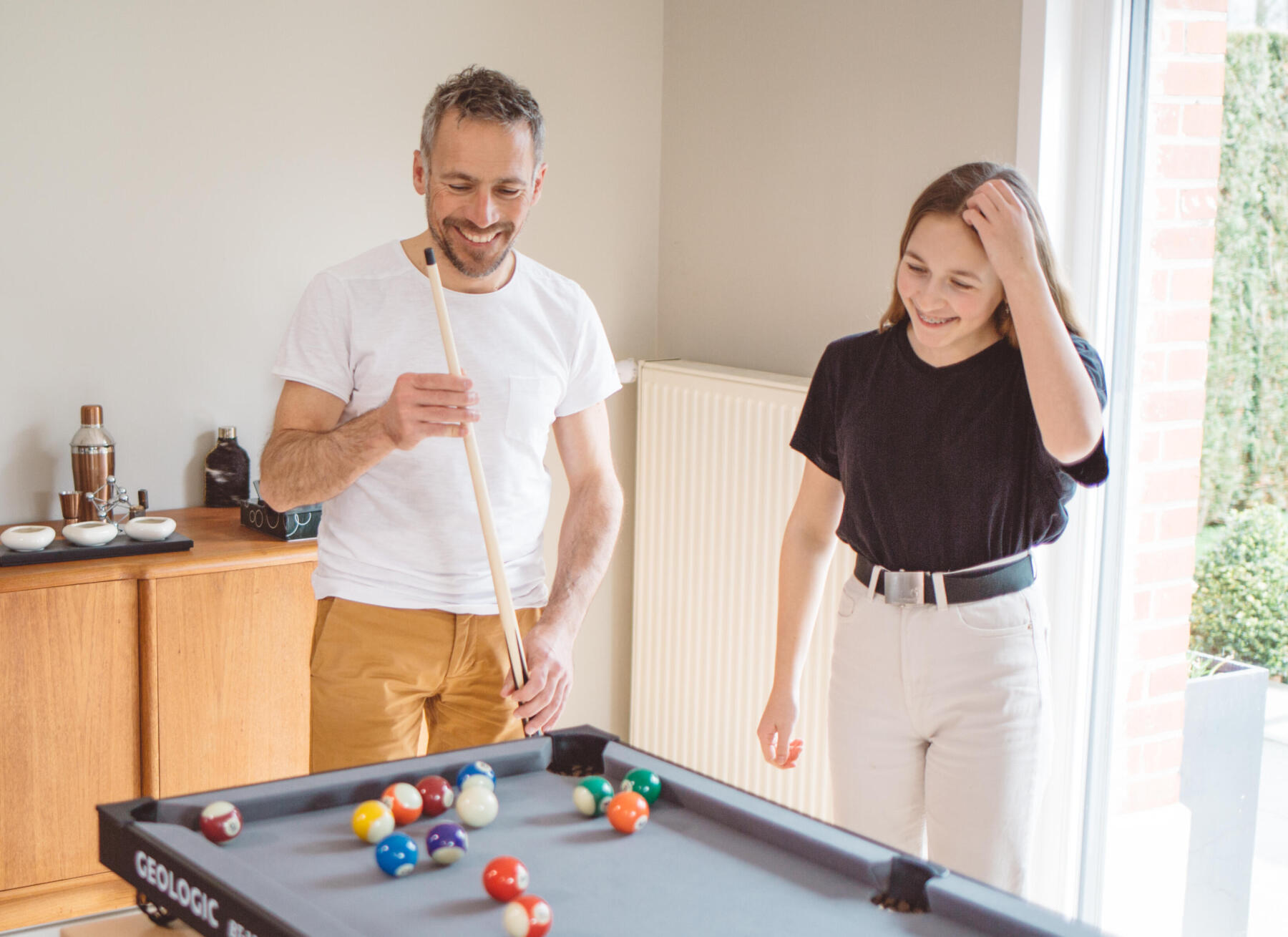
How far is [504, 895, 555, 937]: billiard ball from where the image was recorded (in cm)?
114

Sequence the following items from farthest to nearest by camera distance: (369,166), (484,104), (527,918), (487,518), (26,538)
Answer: (369,166), (26,538), (484,104), (487,518), (527,918)

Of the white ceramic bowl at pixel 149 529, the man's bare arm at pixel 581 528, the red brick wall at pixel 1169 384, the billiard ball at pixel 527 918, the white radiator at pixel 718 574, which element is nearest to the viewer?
the billiard ball at pixel 527 918

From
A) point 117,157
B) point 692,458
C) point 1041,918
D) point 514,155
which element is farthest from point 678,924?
point 117,157

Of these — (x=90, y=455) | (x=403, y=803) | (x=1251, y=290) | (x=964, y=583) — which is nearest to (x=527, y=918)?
(x=403, y=803)

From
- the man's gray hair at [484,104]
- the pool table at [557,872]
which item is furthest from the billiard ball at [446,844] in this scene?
the man's gray hair at [484,104]

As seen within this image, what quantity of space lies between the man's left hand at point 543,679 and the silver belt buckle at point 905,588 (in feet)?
1.59

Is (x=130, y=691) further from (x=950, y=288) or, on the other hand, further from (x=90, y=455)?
(x=950, y=288)

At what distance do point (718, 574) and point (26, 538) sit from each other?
59.6 inches

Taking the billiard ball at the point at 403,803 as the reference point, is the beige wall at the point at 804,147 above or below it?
above

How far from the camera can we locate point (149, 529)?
260cm

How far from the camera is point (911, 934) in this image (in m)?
1.20

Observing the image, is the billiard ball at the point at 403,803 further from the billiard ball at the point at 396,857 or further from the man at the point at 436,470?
the man at the point at 436,470

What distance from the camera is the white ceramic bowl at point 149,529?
2592 mm

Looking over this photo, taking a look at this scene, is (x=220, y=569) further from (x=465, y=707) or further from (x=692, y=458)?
(x=692, y=458)
